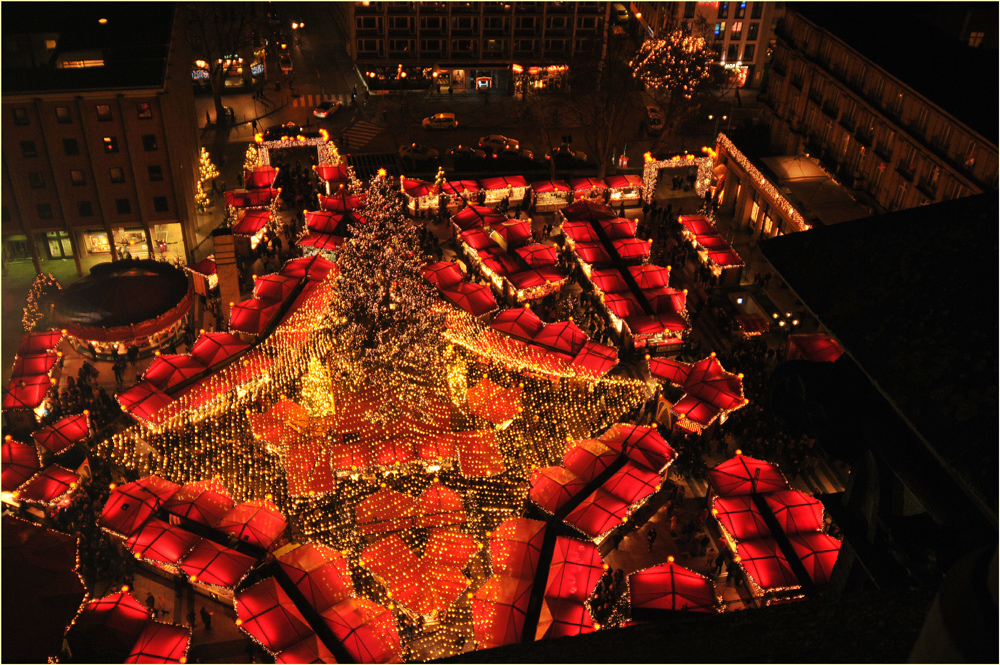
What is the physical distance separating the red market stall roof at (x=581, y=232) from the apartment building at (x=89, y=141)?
18.6 metres

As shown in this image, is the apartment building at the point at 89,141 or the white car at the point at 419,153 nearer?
the apartment building at the point at 89,141

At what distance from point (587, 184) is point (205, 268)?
64.9ft

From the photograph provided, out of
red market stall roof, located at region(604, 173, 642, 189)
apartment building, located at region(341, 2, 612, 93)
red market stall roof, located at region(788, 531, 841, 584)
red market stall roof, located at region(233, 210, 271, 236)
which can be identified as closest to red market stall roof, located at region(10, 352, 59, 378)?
red market stall roof, located at region(233, 210, 271, 236)

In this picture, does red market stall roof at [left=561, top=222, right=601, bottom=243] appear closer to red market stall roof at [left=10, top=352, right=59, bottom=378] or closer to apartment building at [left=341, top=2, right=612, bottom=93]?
red market stall roof at [left=10, top=352, right=59, bottom=378]

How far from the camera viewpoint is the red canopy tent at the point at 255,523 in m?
22.6

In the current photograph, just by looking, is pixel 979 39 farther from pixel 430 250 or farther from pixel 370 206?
pixel 370 206

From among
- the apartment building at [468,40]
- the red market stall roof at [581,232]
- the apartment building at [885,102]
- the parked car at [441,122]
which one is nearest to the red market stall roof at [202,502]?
the red market stall roof at [581,232]

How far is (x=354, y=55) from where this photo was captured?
59.2 meters

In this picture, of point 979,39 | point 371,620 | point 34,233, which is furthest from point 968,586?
point 979,39

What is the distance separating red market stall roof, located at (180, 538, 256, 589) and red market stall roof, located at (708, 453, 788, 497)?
13852 mm

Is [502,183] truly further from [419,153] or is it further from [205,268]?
[205,268]

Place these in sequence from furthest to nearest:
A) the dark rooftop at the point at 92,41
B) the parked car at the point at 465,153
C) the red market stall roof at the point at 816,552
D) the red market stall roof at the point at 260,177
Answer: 1. the parked car at the point at 465,153
2. the red market stall roof at the point at 260,177
3. the dark rooftop at the point at 92,41
4. the red market stall roof at the point at 816,552

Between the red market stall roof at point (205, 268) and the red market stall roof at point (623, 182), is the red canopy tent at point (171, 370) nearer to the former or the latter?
the red market stall roof at point (205, 268)

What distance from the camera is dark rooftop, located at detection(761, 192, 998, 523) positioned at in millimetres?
4703
